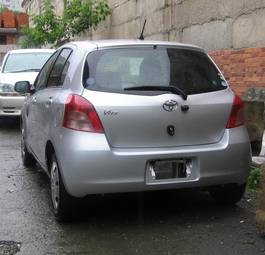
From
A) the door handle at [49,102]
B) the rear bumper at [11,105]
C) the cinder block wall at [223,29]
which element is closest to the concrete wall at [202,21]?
the cinder block wall at [223,29]

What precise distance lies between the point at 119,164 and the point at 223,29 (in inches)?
214

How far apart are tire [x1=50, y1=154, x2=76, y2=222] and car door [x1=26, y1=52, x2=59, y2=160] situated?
0.92 meters

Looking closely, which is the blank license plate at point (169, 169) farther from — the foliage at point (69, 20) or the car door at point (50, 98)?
the foliage at point (69, 20)

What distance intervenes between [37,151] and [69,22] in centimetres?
1300

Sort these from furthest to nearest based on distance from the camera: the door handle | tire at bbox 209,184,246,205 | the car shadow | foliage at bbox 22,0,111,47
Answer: foliage at bbox 22,0,111,47 < the car shadow < the door handle < tire at bbox 209,184,246,205

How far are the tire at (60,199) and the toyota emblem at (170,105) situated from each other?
1091 millimetres

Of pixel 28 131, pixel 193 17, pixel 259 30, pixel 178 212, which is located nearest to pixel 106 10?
pixel 193 17

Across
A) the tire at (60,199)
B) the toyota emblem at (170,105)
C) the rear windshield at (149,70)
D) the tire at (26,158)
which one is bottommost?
the tire at (26,158)

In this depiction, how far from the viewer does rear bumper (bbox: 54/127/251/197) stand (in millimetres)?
4758

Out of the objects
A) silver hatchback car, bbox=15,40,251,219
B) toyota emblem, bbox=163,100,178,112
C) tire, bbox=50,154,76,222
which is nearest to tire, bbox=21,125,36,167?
silver hatchback car, bbox=15,40,251,219

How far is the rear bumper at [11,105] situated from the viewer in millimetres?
11539

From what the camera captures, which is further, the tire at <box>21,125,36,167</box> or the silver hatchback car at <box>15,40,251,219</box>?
the tire at <box>21,125,36,167</box>

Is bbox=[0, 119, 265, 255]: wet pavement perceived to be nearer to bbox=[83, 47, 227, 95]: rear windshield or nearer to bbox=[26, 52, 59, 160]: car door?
bbox=[26, 52, 59, 160]: car door

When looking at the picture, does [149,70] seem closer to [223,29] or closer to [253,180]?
[253,180]
